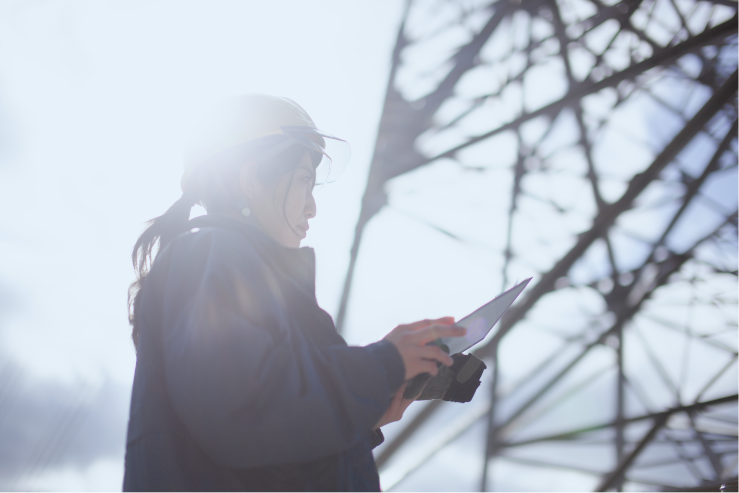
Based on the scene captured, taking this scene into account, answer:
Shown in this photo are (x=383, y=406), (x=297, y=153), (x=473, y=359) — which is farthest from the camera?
(x=297, y=153)

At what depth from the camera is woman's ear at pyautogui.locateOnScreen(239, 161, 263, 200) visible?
1225mm

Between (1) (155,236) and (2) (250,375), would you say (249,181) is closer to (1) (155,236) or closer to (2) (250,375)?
(1) (155,236)

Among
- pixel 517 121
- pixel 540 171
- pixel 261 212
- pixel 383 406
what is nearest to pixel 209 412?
pixel 383 406

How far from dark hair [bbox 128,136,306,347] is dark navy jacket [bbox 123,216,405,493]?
0.80 ft

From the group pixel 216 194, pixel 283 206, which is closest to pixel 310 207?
pixel 283 206

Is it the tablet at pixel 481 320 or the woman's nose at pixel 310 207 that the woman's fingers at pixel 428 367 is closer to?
the tablet at pixel 481 320

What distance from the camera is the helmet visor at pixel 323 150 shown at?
1263 millimetres

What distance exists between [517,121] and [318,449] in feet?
12.0

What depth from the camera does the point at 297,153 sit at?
129cm

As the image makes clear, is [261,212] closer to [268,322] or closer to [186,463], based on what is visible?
[268,322]

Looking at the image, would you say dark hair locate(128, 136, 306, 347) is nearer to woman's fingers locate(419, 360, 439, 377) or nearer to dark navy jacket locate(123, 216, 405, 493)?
dark navy jacket locate(123, 216, 405, 493)

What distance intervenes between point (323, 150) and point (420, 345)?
0.63 metres

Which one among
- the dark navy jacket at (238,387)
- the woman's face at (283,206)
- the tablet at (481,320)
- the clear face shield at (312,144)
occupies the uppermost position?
the clear face shield at (312,144)

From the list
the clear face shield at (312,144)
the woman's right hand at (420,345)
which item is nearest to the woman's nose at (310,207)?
the clear face shield at (312,144)
